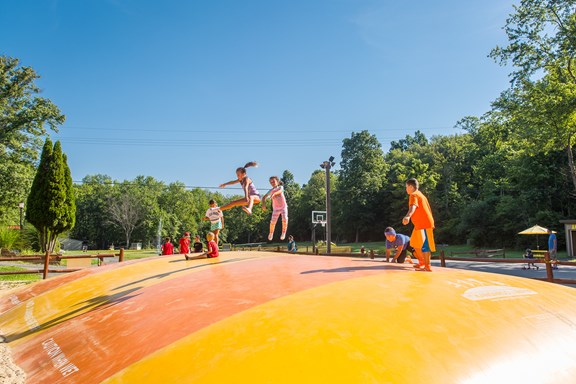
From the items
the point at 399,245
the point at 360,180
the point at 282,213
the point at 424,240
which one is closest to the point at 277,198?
the point at 282,213

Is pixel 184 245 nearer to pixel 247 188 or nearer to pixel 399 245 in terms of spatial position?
pixel 247 188

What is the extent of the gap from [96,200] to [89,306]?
219ft

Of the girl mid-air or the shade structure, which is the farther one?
the girl mid-air

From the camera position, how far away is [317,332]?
306cm

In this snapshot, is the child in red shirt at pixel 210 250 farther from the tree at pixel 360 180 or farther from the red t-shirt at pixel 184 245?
the tree at pixel 360 180

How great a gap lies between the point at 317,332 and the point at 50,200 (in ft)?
74.5

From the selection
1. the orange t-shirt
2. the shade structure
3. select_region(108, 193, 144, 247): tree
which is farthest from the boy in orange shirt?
select_region(108, 193, 144, 247): tree

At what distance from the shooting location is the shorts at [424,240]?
16.1ft

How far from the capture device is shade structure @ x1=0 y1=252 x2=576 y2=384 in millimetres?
2742

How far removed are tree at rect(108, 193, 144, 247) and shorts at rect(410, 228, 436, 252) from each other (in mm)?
60645

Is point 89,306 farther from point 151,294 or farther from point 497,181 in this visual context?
point 497,181

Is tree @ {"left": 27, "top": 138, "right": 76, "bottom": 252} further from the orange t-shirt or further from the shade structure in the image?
the orange t-shirt

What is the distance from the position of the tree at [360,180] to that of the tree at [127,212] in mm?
31546

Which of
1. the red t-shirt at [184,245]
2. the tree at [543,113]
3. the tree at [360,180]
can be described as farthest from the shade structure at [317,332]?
the tree at [360,180]
